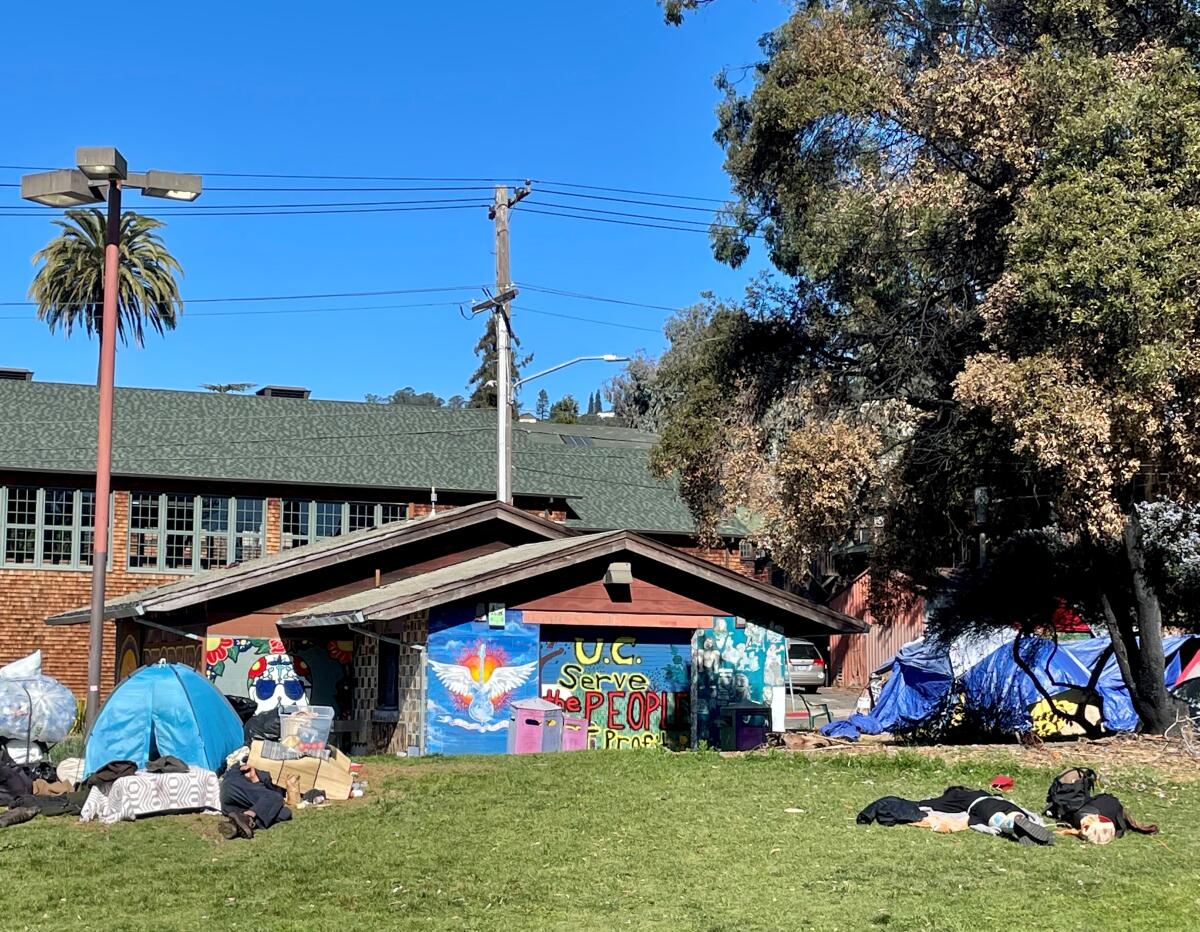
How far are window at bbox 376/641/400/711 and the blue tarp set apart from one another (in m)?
9.77

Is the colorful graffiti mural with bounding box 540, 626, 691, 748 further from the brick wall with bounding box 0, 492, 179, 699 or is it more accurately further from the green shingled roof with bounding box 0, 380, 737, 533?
the brick wall with bounding box 0, 492, 179, 699

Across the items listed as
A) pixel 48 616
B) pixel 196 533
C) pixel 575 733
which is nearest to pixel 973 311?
pixel 575 733

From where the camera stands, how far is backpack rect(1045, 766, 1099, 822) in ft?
41.2

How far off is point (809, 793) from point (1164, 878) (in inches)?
182

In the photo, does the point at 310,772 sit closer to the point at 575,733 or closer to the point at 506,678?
the point at 506,678

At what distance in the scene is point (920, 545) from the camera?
21609 millimetres

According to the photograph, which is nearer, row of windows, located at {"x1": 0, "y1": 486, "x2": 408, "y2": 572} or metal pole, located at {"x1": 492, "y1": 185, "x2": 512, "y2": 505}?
metal pole, located at {"x1": 492, "y1": 185, "x2": 512, "y2": 505}

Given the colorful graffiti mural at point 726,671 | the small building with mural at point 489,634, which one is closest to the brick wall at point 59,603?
the small building with mural at point 489,634

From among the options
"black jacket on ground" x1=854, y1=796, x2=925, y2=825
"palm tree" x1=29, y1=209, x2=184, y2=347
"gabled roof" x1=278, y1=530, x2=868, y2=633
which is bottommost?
"black jacket on ground" x1=854, y1=796, x2=925, y2=825

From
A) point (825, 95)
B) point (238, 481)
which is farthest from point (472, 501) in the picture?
point (825, 95)

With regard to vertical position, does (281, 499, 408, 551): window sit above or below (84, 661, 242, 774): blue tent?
above

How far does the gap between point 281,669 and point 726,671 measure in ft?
23.6

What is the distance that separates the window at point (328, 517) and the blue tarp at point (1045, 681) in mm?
15386

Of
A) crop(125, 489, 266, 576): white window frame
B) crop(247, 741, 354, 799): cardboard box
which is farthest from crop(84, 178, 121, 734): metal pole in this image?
crop(125, 489, 266, 576): white window frame
